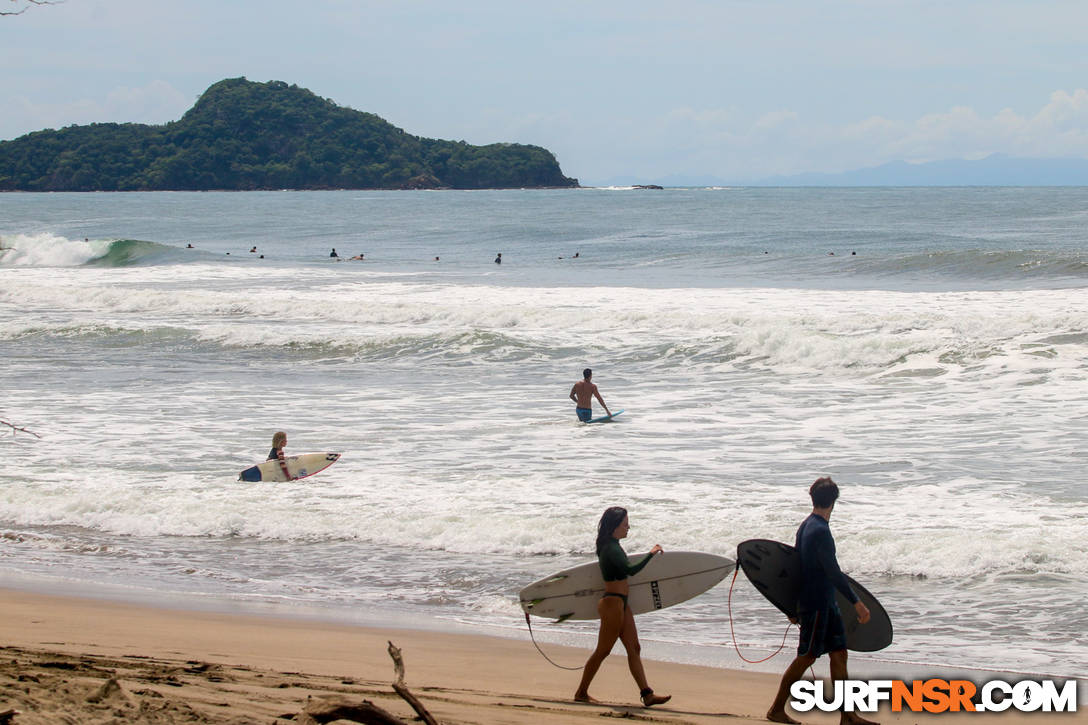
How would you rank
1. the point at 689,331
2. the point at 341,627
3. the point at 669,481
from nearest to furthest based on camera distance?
the point at 341,627, the point at 669,481, the point at 689,331

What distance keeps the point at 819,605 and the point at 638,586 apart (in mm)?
1322

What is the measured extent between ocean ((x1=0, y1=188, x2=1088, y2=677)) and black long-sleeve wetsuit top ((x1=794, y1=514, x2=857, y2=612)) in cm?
143

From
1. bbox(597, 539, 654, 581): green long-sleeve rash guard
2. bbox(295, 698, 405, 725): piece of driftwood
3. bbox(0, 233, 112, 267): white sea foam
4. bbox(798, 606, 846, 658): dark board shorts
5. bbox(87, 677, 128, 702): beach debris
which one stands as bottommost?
bbox(798, 606, 846, 658): dark board shorts

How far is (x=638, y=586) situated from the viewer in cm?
674

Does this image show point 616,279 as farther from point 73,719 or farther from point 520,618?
point 73,719

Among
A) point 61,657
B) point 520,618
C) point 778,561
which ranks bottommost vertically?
point 520,618

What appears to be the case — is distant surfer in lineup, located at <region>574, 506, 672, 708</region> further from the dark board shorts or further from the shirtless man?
the shirtless man

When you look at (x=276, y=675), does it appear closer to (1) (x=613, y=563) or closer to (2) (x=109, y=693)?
(2) (x=109, y=693)

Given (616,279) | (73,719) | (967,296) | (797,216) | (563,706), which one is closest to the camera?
(73,719)

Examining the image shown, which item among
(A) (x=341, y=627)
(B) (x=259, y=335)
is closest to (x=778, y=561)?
(A) (x=341, y=627)

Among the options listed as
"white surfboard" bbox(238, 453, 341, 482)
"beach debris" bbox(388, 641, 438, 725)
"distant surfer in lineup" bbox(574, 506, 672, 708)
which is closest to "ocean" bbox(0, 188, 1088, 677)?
"white surfboard" bbox(238, 453, 341, 482)

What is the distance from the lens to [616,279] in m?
38.1

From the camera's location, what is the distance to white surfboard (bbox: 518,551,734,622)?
6.57 metres

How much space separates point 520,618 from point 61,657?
3344 mm
